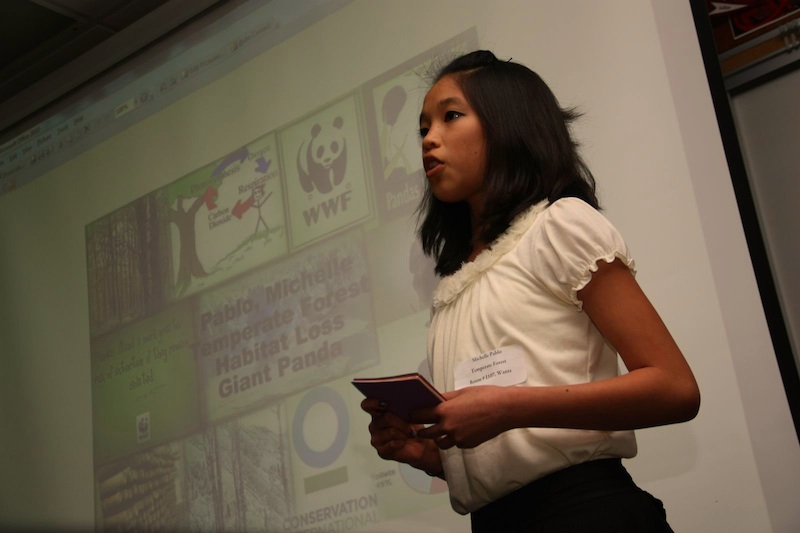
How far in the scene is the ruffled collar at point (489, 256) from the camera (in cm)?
130

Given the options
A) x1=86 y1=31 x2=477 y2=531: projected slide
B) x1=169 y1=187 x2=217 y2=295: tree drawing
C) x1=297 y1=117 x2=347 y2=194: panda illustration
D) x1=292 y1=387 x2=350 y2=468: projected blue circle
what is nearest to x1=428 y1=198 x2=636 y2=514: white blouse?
x1=86 y1=31 x2=477 y2=531: projected slide

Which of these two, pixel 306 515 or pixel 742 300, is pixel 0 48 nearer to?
pixel 306 515

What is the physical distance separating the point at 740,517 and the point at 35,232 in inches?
105

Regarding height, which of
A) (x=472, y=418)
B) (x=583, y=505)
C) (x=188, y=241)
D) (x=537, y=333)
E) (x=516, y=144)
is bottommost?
(x=583, y=505)

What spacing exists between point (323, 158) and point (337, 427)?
2.43 ft

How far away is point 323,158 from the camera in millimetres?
2641

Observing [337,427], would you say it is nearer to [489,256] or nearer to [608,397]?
[489,256]

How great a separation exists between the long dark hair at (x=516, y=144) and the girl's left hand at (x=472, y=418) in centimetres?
29

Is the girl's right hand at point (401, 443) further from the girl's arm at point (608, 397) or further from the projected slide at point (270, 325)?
the projected slide at point (270, 325)

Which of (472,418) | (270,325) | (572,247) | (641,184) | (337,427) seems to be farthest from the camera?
(270,325)

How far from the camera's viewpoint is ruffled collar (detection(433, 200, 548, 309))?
130 centimetres

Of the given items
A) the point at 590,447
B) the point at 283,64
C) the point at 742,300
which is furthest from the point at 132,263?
the point at 590,447

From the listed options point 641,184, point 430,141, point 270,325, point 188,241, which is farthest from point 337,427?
point 430,141

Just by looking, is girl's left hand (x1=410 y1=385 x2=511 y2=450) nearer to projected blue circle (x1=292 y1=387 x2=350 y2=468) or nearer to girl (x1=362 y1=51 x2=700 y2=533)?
girl (x1=362 y1=51 x2=700 y2=533)
